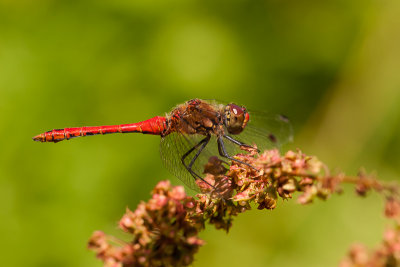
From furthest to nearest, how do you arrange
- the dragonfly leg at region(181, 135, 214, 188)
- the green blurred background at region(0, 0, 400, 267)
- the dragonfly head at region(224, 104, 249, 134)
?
1. the green blurred background at region(0, 0, 400, 267)
2. the dragonfly head at region(224, 104, 249, 134)
3. the dragonfly leg at region(181, 135, 214, 188)

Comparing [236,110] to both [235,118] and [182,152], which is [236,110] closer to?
[235,118]

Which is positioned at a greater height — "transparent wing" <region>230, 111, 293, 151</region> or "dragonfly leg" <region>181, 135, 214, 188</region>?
"transparent wing" <region>230, 111, 293, 151</region>

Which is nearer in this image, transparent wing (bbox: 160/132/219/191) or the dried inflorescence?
the dried inflorescence

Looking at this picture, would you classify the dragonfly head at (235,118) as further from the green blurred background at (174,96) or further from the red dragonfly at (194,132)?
the green blurred background at (174,96)

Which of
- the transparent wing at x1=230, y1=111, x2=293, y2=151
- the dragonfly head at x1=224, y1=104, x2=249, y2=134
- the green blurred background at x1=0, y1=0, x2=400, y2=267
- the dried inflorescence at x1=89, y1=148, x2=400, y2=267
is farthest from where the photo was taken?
the green blurred background at x1=0, y1=0, x2=400, y2=267

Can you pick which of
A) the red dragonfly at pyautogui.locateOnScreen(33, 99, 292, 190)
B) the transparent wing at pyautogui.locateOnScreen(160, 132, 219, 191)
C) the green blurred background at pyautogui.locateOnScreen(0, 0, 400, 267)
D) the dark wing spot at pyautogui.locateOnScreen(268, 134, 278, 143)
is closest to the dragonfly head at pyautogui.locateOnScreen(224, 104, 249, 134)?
the red dragonfly at pyautogui.locateOnScreen(33, 99, 292, 190)

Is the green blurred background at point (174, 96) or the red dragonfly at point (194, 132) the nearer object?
the red dragonfly at point (194, 132)

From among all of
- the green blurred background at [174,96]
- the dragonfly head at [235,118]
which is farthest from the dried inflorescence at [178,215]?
the green blurred background at [174,96]

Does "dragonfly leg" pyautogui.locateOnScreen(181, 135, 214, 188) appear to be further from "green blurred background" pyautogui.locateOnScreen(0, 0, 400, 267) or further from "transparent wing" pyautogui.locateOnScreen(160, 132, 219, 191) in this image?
"green blurred background" pyautogui.locateOnScreen(0, 0, 400, 267)
